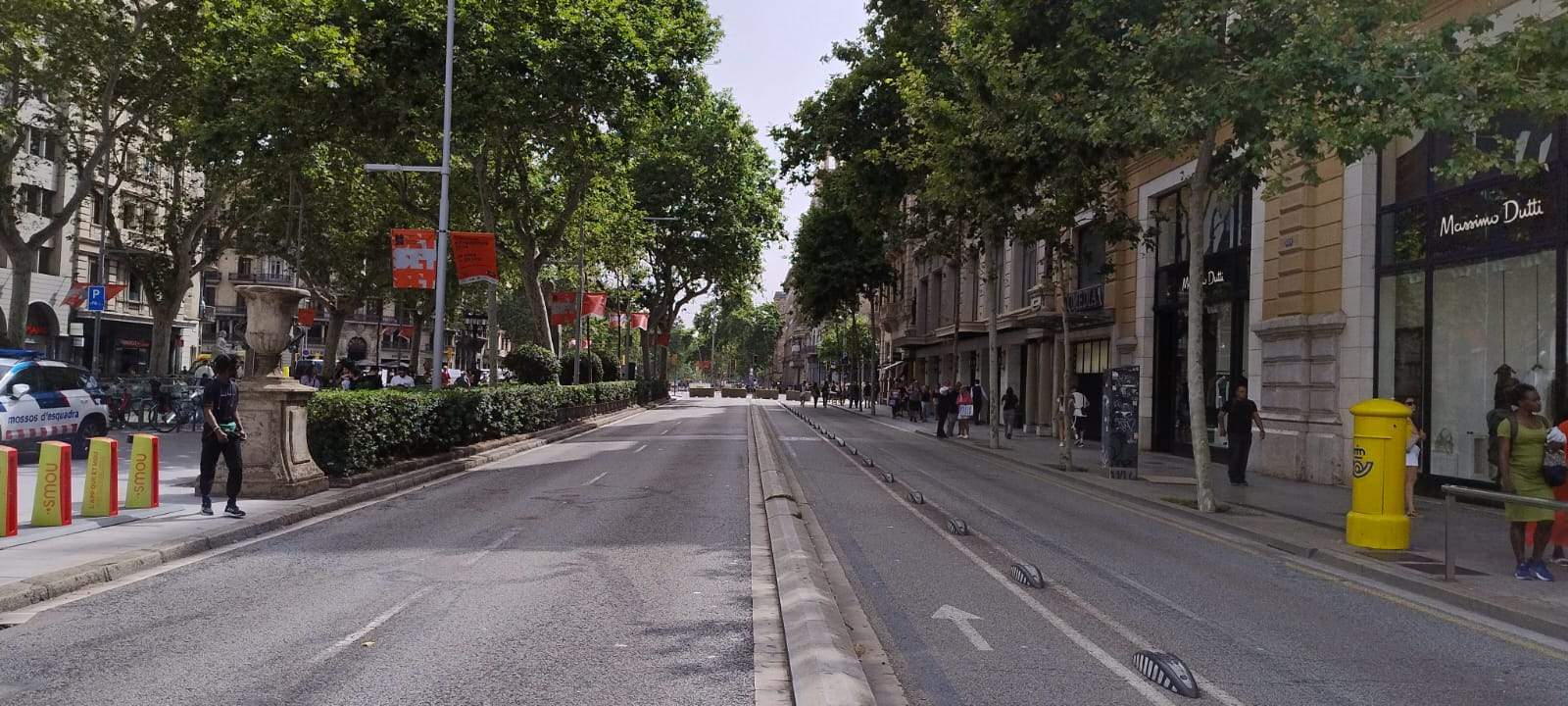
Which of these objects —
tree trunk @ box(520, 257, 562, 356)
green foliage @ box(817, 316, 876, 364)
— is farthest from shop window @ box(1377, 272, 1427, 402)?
green foliage @ box(817, 316, 876, 364)

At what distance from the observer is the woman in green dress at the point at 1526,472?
30.1 feet

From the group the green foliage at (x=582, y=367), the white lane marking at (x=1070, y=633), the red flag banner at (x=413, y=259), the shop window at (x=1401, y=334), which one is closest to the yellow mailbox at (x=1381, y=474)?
the white lane marking at (x=1070, y=633)

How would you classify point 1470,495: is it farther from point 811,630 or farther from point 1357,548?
point 811,630

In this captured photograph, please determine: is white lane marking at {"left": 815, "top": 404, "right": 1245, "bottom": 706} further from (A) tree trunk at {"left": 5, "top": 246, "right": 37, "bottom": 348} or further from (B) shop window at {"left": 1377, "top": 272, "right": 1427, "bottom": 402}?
(A) tree trunk at {"left": 5, "top": 246, "right": 37, "bottom": 348}

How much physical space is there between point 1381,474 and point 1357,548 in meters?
0.84

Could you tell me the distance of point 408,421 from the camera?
16.5 meters

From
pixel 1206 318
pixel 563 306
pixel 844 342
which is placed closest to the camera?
pixel 1206 318

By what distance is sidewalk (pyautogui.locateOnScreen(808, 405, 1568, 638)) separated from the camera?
836cm

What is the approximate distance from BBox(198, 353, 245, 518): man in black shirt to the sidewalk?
11.8 metres

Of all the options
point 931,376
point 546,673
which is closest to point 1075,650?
point 546,673

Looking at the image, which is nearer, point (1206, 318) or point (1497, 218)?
point (1497, 218)

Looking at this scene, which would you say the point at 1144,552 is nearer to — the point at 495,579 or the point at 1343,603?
the point at 1343,603

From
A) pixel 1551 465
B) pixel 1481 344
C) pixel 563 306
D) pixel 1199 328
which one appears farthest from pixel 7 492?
pixel 563 306

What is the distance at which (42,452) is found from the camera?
985 centimetres
